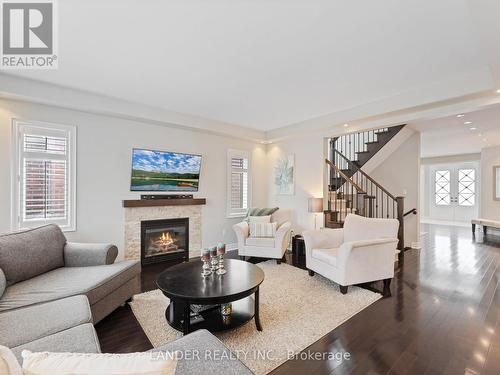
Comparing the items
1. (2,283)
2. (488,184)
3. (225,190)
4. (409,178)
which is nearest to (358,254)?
(225,190)

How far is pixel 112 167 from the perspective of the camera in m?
4.15

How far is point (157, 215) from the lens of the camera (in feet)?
15.3

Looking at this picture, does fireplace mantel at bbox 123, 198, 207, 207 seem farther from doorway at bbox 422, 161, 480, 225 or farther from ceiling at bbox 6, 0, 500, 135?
doorway at bbox 422, 161, 480, 225

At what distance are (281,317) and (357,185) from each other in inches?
160

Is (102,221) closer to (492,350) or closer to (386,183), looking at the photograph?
(492,350)

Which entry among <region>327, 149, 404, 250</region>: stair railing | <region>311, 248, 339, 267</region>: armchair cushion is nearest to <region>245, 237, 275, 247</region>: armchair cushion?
<region>311, 248, 339, 267</region>: armchair cushion

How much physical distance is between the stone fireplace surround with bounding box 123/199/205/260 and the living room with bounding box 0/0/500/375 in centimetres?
4

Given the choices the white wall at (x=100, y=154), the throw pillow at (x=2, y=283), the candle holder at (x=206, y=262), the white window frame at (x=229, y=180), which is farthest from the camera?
the white window frame at (x=229, y=180)

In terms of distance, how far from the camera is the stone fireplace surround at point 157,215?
4336 millimetres

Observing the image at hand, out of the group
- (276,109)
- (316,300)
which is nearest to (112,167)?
(276,109)

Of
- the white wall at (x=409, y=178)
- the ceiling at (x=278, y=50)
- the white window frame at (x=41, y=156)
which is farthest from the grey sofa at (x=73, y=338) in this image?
the white wall at (x=409, y=178)

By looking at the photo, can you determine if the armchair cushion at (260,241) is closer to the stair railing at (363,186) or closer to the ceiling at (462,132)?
the stair railing at (363,186)

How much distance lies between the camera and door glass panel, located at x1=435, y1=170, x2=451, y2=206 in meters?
10.5

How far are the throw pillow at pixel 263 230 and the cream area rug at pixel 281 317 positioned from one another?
1.02 meters
